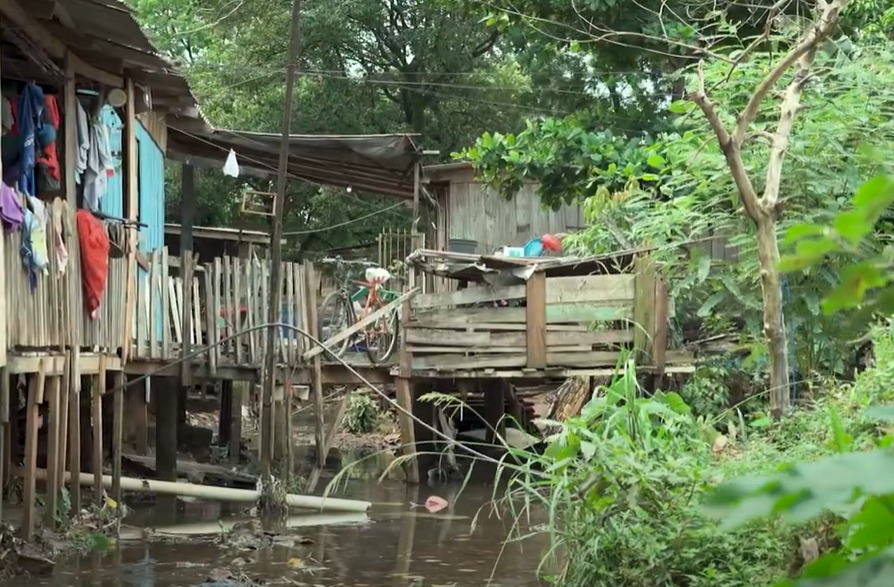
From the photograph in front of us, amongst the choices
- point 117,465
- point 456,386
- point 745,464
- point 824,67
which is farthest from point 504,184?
point 745,464

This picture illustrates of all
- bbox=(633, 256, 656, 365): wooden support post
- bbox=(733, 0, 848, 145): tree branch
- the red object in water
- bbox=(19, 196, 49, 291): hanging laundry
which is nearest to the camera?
bbox=(733, 0, 848, 145): tree branch

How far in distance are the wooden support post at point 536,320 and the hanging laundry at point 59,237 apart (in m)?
5.38

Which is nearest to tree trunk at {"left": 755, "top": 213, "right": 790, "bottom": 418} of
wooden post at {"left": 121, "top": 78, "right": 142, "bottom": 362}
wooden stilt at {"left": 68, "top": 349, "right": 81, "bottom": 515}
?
wooden stilt at {"left": 68, "top": 349, "right": 81, "bottom": 515}

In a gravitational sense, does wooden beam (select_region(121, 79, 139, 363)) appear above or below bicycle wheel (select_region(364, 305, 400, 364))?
above

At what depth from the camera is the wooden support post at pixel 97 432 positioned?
915 centimetres

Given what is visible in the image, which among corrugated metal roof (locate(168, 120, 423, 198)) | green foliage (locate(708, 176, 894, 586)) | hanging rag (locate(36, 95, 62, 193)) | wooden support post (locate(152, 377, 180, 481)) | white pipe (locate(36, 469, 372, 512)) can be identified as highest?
corrugated metal roof (locate(168, 120, 423, 198))

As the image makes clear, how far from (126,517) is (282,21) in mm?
13650

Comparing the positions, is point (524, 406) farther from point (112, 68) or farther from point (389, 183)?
point (112, 68)

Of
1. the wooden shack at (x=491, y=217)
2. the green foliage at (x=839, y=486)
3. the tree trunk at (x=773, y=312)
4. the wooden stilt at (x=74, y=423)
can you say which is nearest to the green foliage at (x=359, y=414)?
the wooden shack at (x=491, y=217)

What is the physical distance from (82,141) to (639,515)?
6.35 meters

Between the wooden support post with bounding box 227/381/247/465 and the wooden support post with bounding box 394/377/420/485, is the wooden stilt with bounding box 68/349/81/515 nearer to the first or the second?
the wooden support post with bounding box 394/377/420/485

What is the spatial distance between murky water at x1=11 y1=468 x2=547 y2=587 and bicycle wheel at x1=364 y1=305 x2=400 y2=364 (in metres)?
3.35

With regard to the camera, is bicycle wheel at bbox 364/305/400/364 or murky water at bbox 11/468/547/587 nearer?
murky water at bbox 11/468/547/587

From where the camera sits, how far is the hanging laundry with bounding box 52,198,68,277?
8039 millimetres
